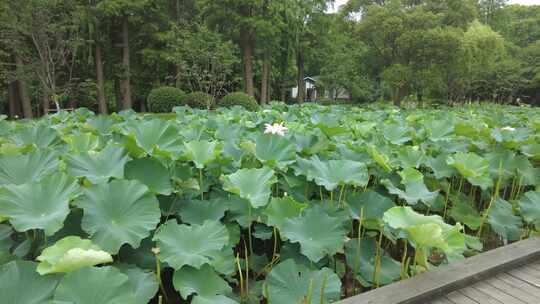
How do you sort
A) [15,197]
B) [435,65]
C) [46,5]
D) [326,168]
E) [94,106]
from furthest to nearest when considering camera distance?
1. [94,106]
2. [435,65]
3. [46,5]
4. [326,168]
5. [15,197]

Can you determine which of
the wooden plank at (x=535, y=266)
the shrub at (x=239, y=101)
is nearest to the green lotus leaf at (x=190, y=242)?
the wooden plank at (x=535, y=266)

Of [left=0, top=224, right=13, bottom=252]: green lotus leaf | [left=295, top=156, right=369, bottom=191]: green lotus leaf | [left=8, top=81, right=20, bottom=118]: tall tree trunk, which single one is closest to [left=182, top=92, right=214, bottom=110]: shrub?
[left=8, top=81, right=20, bottom=118]: tall tree trunk

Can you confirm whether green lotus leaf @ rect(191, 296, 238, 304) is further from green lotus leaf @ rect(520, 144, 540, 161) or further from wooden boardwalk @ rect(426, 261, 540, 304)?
green lotus leaf @ rect(520, 144, 540, 161)

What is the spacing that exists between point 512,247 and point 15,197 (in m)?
2.19

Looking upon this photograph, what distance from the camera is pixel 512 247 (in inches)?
70.1

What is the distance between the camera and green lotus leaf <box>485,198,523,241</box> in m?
1.92

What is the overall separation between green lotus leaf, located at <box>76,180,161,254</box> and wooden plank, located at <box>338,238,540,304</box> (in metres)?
0.75

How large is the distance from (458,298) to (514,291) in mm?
283

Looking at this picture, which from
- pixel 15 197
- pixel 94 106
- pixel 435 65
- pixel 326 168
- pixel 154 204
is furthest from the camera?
pixel 94 106

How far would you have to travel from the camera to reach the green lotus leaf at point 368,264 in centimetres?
146

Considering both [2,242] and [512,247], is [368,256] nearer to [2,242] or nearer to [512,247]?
[512,247]

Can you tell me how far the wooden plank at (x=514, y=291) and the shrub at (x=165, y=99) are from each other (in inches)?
476

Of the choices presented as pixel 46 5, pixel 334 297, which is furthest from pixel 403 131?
pixel 46 5

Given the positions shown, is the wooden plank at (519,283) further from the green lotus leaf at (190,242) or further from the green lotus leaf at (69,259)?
the green lotus leaf at (69,259)
